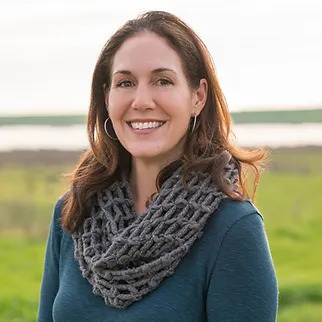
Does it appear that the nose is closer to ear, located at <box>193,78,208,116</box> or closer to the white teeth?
the white teeth

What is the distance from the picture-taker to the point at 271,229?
34.7ft

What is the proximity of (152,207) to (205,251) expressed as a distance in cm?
22

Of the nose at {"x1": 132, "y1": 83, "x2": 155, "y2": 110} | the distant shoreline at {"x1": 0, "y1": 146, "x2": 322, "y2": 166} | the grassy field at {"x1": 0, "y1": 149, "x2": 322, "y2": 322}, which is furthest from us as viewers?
the distant shoreline at {"x1": 0, "y1": 146, "x2": 322, "y2": 166}

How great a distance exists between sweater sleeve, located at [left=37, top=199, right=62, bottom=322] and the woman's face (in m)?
0.41

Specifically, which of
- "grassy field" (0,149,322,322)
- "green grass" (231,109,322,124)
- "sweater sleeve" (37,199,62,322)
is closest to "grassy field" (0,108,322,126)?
"green grass" (231,109,322,124)

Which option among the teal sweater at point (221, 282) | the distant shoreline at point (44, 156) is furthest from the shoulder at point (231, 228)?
the distant shoreline at point (44, 156)

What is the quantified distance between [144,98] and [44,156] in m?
14.7

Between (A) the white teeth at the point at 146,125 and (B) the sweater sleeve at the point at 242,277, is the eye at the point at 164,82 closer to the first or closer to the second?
(A) the white teeth at the point at 146,125

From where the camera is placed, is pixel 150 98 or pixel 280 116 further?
pixel 280 116

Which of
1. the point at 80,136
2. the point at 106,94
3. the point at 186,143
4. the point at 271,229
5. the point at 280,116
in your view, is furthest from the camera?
the point at 280,116

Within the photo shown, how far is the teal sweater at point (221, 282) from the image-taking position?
112 inches

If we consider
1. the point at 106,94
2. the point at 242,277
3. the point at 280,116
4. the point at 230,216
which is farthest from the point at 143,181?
the point at 280,116

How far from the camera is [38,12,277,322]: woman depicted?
287 cm

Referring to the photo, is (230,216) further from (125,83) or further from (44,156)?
(44,156)
